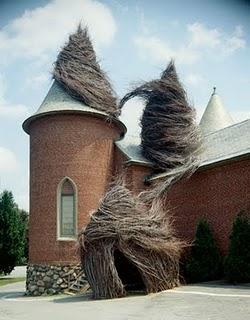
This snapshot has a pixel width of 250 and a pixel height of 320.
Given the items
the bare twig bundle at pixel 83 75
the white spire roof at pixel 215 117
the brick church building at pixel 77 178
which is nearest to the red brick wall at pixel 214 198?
the brick church building at pixel 77 178

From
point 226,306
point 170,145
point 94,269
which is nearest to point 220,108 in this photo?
point 170,145

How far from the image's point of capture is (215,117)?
32656mm

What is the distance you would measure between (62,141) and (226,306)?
13.6m

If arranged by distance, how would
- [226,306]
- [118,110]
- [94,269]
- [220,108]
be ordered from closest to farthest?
1. [226,306]
2. [94,269]
3. [118,110]
4. [220,108]

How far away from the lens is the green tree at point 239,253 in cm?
1728

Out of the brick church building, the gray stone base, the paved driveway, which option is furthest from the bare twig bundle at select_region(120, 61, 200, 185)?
the paved driveway

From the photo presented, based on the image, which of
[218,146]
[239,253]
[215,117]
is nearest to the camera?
[239,253]

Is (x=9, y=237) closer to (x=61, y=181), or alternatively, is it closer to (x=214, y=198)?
(x=61, y=181)

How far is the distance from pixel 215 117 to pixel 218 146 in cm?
1034

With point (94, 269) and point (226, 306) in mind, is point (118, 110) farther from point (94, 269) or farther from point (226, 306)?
point (226, 306)

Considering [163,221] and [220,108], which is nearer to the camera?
[163,221]

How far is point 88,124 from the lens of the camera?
78.7 ft

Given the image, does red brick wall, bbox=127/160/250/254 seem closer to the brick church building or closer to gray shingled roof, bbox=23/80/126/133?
the brick church building

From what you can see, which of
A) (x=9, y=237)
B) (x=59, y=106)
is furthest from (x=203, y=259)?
(x=9, y=237)
